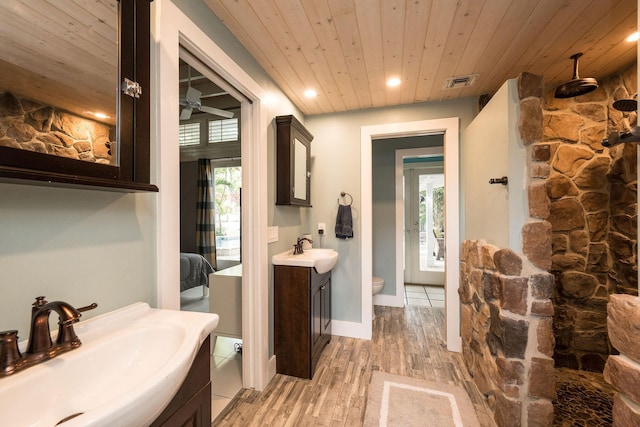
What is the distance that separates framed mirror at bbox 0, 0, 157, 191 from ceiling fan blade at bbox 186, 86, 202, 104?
1673 mm

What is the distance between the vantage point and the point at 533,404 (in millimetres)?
1460

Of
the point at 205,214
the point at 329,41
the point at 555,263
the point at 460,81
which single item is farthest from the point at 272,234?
the point at 205,214

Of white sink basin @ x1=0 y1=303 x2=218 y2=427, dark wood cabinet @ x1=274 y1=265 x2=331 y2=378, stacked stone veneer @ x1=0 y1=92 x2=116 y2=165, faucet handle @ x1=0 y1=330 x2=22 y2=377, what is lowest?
dark wood cabinet @ x1=274 y1=265 x2=331 y2=378

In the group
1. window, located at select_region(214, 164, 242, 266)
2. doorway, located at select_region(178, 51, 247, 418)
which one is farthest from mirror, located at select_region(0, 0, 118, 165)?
window, located at select_region(214, 164, 242, 266)

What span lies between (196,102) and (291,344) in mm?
2469

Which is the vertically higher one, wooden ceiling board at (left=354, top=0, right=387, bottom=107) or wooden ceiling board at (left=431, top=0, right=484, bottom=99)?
wooden ceiling board at (left=431, top=0, right=484, bottom=99)

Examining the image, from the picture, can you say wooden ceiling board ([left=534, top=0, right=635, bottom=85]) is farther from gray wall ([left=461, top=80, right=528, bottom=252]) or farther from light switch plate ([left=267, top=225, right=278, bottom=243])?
light switch plate ([left=267, top=225, right=278, bottom=243])

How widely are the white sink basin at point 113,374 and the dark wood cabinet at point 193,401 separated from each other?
108 mm

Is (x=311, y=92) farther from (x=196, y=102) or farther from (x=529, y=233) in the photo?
(x=529, y=233)

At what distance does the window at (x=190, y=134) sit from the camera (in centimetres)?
449

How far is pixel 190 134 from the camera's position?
453cm

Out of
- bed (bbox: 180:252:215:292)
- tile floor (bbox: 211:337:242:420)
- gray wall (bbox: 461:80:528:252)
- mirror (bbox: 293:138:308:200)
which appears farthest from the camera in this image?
bed (bbox: 180:252:215:292)

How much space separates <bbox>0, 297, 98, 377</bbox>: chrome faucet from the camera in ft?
2.01

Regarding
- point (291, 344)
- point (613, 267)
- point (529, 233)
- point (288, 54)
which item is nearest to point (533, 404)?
point (529, 233)
